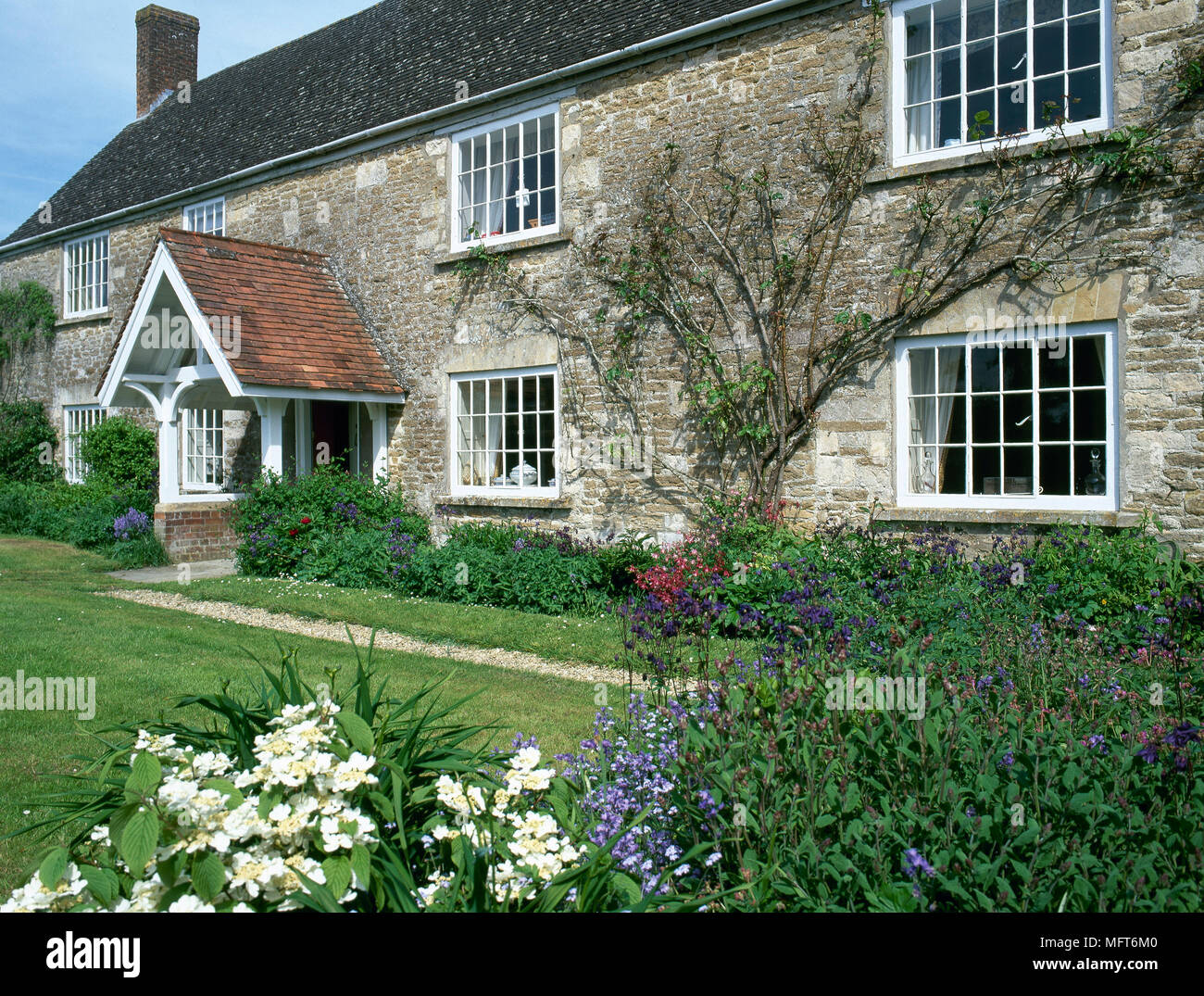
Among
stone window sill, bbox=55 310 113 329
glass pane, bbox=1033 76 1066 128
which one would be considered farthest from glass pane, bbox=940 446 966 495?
stone window sill, bbox=55 310 113 329

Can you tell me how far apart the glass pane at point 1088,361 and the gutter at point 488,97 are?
13.1 ft

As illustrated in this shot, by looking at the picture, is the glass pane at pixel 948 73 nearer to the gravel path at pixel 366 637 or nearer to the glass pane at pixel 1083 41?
the glass pane at pixel 1083 41

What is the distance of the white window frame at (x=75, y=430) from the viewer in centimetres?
1957

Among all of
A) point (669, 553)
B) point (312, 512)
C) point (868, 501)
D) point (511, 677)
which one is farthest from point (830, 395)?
point (312, 512)

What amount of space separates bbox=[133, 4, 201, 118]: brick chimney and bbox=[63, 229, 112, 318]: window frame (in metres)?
4.13

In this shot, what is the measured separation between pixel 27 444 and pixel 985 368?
18.8 metres

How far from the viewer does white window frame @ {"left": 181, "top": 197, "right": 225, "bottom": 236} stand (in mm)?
16672

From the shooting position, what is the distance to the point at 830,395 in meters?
9.64

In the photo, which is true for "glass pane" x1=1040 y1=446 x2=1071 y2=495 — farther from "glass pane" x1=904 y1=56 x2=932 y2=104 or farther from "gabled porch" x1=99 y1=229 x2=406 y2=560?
"gabled porch" x1=99 y1=229 x2=406 y2=560

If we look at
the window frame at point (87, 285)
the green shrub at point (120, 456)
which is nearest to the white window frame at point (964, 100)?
the green shrub at point (120, 456)

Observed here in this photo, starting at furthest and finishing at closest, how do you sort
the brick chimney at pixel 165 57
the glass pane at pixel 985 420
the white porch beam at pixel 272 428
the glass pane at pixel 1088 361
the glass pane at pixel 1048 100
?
the brick chimney at pixel 165 57 < the white porch beam at pixel 272 428 < the glass pane at pixel 985 420 < the glass pane at pixel 1048 100 < the glass pane at pixel 1088 361

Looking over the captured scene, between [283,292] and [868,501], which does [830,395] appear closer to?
[868,501]

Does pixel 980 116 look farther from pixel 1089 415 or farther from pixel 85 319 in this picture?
pixel 85 319
